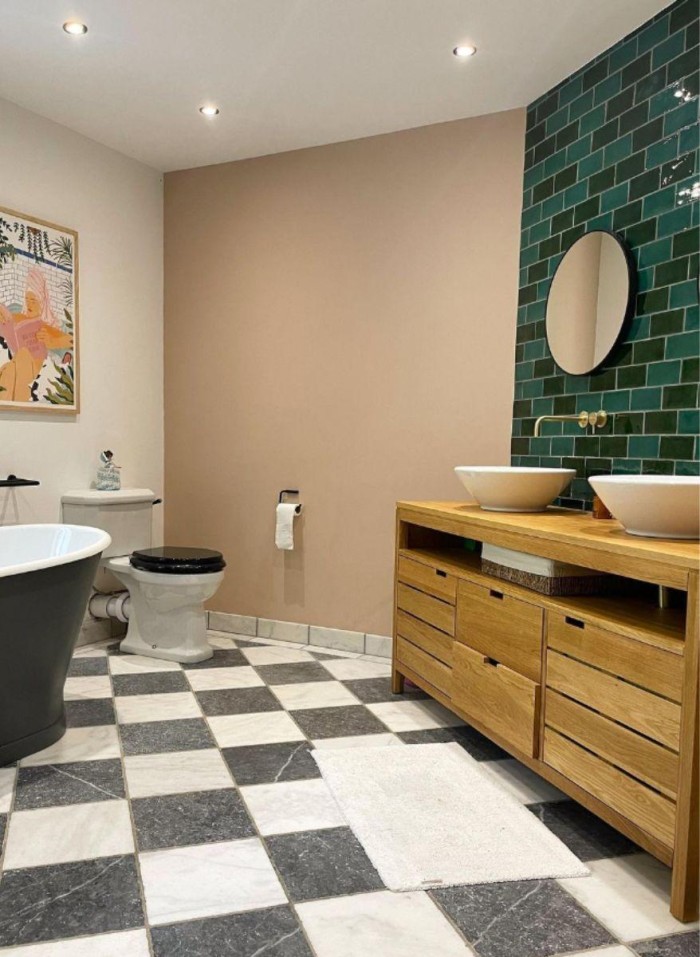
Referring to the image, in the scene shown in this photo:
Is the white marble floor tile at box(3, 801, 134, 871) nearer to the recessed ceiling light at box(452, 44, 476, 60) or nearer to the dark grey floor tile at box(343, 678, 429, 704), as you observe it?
the dark grey floor tile at box(343, 678, 429, 704)

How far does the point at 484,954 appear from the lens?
1.52m

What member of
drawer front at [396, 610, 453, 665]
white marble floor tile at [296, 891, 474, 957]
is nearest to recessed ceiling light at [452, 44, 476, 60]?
drawer front at [396, 610, 453, 665]

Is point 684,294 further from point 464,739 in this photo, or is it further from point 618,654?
point 464,739

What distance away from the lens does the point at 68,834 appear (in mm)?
1938

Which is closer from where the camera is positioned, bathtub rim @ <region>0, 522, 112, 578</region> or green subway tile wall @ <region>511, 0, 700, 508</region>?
bathtub rim @ <region>0, 522, 112, 578</region>

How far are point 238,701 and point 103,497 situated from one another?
1.26m

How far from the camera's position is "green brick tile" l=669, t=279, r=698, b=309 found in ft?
7.66

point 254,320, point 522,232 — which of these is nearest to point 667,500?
point 522,232

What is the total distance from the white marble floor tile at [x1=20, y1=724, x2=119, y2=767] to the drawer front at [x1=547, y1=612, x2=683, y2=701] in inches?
59.6

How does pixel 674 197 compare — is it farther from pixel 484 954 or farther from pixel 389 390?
pixel 484 954

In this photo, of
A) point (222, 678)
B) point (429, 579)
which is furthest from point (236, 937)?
point (222, 678)

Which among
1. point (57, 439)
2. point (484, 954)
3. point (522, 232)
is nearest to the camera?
point (484, 954)

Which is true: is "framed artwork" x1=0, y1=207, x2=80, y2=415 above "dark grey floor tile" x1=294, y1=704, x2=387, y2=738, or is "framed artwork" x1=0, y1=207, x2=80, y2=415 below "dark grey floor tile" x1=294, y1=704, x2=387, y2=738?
above

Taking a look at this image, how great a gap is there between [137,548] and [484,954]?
8.99ft
